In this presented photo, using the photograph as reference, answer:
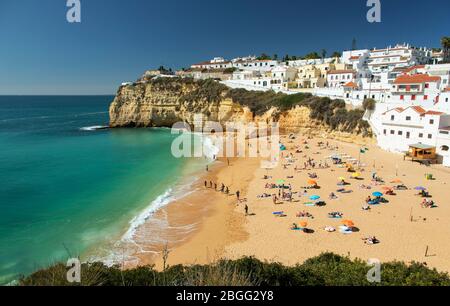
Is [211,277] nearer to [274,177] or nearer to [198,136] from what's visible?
[274,177]

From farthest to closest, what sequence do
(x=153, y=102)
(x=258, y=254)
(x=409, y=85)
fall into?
(x=153, y=102) → (x=409, y=85) → (x=258, y=254)

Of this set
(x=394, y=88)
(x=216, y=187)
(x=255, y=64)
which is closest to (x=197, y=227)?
(x=216, y=187)

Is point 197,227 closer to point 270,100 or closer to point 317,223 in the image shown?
point 317,223

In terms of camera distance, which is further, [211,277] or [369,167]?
[369,167]

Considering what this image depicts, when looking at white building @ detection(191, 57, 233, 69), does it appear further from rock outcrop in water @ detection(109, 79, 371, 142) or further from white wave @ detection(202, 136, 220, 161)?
white wave @ detection(202, 136, 220, 161)

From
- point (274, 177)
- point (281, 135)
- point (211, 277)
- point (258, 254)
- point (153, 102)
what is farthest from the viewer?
point (153, 102)

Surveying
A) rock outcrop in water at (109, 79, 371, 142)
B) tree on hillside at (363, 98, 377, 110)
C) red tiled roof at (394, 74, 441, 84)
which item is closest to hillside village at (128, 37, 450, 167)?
red tiled roof at (394, 74, 441, 84)
